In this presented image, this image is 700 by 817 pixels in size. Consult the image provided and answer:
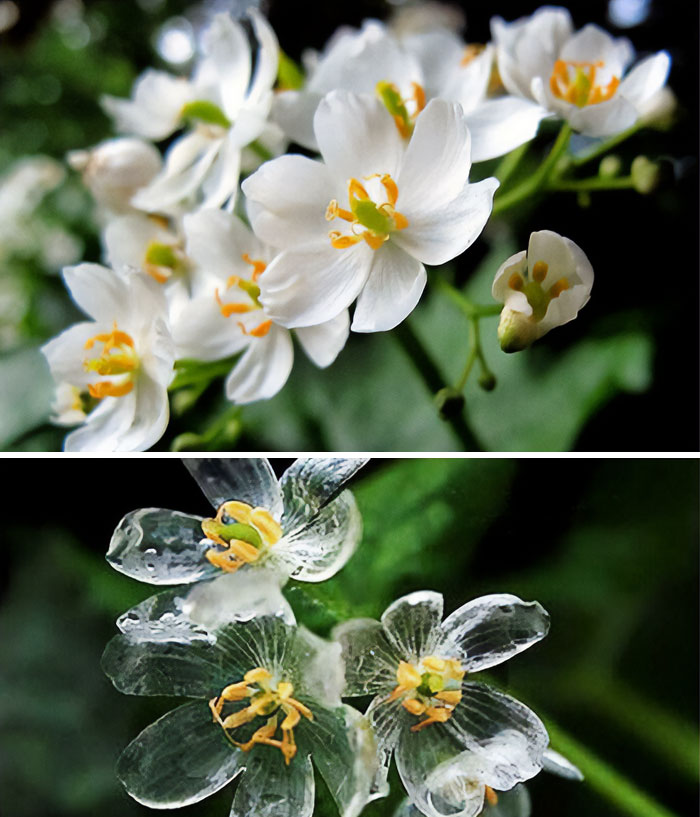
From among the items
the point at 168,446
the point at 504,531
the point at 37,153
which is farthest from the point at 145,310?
the point at 37,153

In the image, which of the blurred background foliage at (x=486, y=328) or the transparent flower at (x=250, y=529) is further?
the blurred background foliage at (x=486, y=328)

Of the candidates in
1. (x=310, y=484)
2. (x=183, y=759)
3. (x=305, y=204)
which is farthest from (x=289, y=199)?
(x=183, y=759)

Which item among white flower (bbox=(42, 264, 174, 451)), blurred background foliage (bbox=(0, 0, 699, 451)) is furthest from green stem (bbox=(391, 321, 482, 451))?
white flower (bbox=(42, 264, 174, 451))

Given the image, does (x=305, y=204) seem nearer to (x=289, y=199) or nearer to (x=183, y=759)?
(x=289, y=199)

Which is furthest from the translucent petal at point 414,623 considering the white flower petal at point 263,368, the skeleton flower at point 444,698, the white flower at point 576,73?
the white flower at point 576,73

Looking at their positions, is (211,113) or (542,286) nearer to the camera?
(542,286)

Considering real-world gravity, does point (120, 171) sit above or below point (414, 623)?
above

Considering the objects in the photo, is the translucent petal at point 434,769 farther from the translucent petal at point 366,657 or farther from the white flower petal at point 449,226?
the white flower petal at point 449,226
